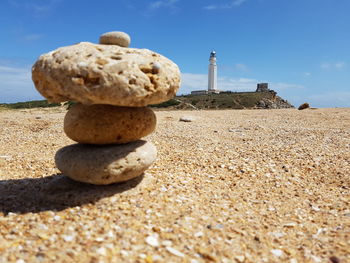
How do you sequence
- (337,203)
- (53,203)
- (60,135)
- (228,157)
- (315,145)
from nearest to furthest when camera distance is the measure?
(53,203), (337,203), (228,157), (315,145), (60,135)

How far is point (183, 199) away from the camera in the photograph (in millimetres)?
4789

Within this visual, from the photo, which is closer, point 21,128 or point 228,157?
point 228,157

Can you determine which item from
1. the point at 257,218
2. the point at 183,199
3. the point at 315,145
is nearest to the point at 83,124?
the point at 183,199

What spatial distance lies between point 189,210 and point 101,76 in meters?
2.54

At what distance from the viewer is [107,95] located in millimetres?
4094

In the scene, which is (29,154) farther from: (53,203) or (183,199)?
(183,199)

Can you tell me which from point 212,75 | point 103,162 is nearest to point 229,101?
point 212,75

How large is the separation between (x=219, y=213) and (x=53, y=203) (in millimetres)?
2873

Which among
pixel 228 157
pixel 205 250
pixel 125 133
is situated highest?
pixel 125 133

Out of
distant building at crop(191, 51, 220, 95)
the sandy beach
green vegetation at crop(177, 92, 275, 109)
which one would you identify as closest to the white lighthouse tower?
distant building at crop(191, 51, 220, 95)

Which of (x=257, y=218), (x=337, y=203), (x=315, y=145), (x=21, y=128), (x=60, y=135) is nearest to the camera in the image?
(x=257, y=218)

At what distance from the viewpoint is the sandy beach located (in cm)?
330

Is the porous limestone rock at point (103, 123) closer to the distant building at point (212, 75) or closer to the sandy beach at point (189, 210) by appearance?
the sandy beach at point (189, 210)

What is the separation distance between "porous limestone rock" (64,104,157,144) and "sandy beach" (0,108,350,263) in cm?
95
